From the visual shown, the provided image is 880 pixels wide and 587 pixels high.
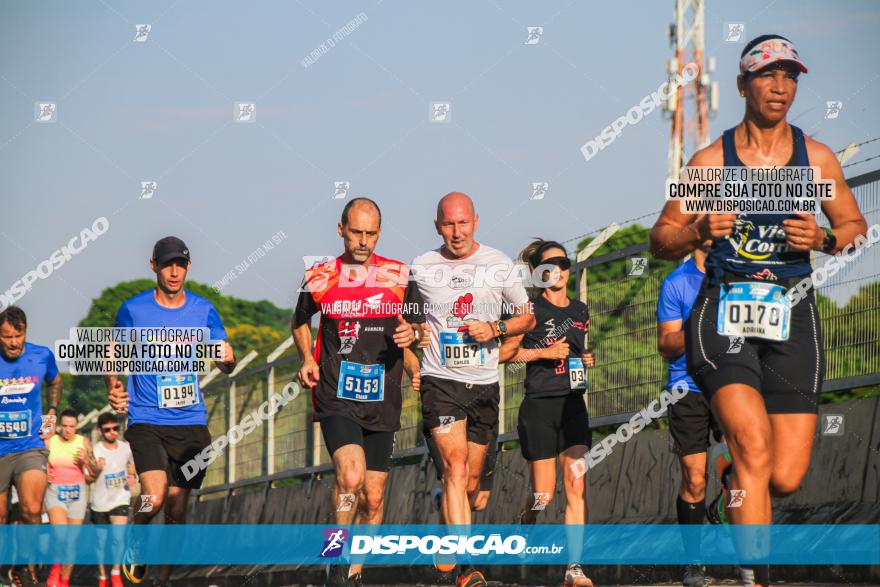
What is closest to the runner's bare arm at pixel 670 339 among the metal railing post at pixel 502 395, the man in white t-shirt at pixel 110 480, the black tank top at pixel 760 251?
the black tank top at pixel 760 251

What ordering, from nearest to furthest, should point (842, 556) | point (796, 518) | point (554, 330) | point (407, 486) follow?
point (842, 556) < point (796, 518) < point (554, 330) < point (407, 486)

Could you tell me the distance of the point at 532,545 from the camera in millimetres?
13117

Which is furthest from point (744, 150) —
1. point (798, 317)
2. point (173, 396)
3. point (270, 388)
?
point (270, 388)

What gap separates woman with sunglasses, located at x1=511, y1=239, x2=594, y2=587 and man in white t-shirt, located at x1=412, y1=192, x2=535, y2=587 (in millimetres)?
580

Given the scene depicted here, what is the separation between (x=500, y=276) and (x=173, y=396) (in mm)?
3004

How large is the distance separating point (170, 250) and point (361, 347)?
2.22m

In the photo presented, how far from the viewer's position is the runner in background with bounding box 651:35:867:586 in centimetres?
782

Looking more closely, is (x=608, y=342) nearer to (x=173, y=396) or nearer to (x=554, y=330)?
(x=554, y=330)

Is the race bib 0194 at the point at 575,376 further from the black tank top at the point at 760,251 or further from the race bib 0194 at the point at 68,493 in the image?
the race bib 0194 at the point at 68,493

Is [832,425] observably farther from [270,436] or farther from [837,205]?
[270,436]

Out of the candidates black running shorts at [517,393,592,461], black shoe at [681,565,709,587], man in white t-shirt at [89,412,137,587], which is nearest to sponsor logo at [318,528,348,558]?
black running shorts at [517,393,592,461]

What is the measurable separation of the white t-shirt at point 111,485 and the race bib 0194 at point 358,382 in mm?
9073

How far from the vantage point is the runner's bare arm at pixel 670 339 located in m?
11.5

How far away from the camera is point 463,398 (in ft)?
38.1
